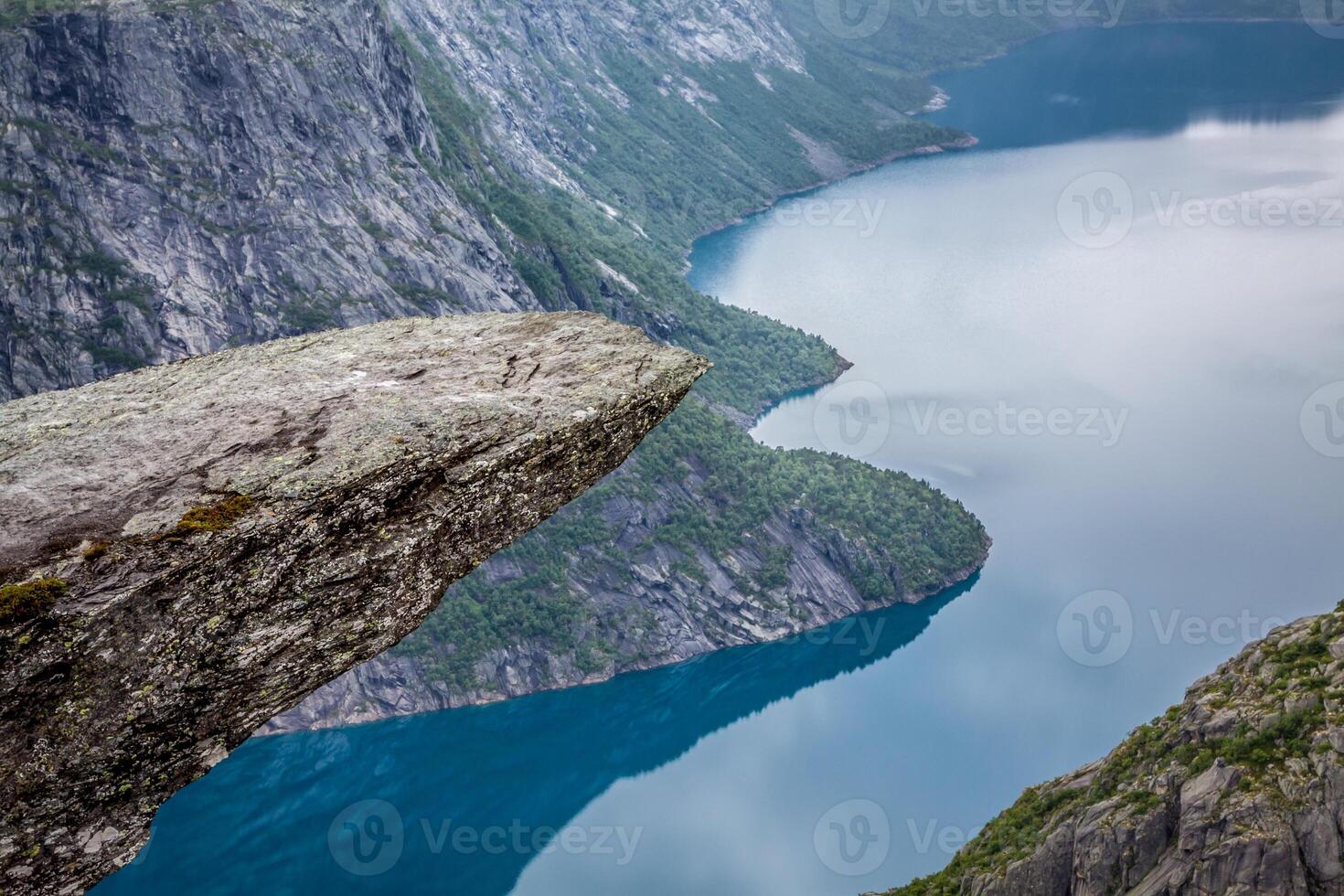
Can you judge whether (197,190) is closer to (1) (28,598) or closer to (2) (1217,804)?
(2) (1217,804)

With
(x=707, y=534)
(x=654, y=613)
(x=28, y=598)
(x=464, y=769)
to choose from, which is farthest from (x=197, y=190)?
(x=28, y=598)

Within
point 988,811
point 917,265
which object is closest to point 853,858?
point 988,811

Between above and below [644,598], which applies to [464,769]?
below

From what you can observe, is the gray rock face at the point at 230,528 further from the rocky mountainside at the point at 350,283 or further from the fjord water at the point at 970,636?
the rocky mountainside at the point at 350,283

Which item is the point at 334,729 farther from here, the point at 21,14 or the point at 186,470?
the point at 186,470

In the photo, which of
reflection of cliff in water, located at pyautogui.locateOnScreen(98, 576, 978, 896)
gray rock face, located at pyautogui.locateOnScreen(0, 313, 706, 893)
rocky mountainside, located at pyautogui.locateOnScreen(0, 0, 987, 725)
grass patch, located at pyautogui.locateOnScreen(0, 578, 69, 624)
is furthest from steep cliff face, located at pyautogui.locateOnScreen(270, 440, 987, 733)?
grass patch, located at pyautogui.locateOnScreen(0, 578, 69, 624)

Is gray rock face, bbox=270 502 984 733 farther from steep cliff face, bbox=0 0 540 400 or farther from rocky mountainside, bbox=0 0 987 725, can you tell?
steep cliff face, bbox=0 0 540 400
